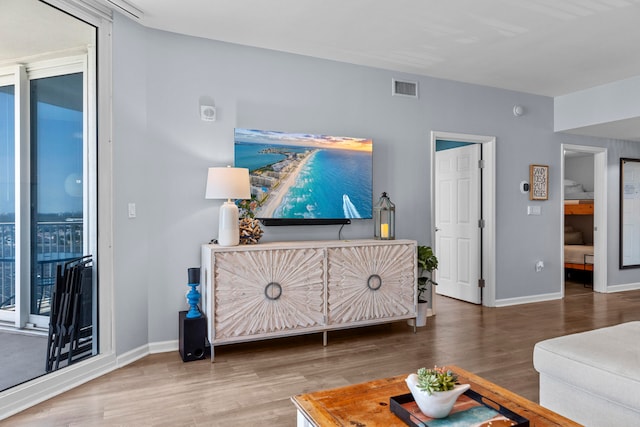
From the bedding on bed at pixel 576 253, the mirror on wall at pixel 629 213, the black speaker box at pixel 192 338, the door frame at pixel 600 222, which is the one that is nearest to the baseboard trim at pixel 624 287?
the door frame at pixel 600 222

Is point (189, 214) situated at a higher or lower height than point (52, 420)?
higher

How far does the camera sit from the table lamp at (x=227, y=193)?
327cm

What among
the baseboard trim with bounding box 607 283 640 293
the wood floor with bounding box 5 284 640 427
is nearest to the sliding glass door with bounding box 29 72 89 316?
the wood floor with bounding box 5 284 640 427

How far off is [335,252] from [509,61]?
102 inches

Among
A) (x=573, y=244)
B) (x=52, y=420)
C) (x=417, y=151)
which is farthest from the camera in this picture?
(x=573, y=244)

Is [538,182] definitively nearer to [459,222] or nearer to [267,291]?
[459,222]

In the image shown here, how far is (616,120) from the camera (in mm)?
4914

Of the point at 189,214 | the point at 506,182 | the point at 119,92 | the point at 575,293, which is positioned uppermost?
the point at 119,92

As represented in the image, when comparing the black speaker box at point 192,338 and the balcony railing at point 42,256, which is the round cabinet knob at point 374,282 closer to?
the black speaker box at point 192,338

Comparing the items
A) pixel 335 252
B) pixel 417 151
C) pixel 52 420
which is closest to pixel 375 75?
pixel 417 151

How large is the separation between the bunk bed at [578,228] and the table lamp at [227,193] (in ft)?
18.5

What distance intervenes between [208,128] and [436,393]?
9.47 ft

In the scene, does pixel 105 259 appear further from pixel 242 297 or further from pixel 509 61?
pixel 509 61

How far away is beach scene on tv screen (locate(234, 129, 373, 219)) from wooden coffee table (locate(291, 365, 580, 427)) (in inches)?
87.4
